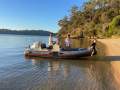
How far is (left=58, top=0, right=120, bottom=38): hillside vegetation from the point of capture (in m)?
58.9

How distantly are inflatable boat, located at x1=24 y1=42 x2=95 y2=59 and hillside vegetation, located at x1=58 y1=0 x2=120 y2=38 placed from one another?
114 feet

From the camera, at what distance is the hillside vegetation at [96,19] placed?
58.9 m

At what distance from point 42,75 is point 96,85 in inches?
151

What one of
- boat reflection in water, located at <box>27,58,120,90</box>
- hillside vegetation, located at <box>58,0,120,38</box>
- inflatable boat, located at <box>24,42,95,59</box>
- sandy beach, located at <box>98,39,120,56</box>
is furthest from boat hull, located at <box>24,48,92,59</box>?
hillside vegetation, located at <box>58,0,120,38</box>

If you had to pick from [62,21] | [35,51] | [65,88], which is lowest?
[65,88]

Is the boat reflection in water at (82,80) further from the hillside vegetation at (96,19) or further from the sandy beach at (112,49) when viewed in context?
the hillside vegetation at (96,19)

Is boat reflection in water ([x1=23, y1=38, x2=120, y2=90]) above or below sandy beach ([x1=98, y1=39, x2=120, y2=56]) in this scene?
below

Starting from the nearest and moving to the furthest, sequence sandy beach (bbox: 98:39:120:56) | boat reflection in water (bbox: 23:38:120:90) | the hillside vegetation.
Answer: boat reflection in water (bbox: 23:38:120:90) < sandy beach (bbox: 98:39:120:56) < the hillside vegetation

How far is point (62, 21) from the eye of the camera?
11275cm

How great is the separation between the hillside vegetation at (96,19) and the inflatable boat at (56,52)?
3470cm

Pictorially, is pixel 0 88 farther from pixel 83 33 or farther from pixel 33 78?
pixel 83 33

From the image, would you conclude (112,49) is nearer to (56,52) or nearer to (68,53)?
(68,53)

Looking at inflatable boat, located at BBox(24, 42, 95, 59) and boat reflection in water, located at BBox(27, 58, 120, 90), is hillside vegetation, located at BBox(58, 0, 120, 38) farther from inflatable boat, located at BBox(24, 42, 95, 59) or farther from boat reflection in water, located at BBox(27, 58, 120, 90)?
boat reflection in water, located at BBox(27, 58, 120, 90)

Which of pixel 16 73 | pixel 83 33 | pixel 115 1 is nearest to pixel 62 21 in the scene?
pixel 83 33
